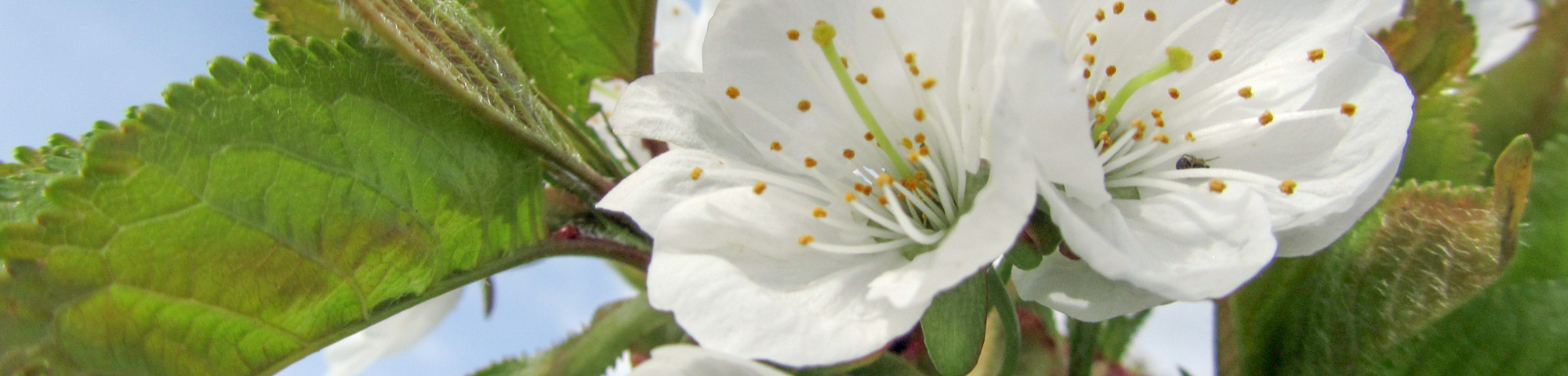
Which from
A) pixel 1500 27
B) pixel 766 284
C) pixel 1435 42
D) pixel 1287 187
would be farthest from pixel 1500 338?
pixel 1500 27

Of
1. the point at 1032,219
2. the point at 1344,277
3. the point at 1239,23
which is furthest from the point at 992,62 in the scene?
the point at 1344,277

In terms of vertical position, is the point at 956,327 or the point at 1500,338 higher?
the point at 956,327

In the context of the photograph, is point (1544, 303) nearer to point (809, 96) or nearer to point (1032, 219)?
point (1032, 219)

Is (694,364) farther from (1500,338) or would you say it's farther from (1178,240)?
(1500,338)

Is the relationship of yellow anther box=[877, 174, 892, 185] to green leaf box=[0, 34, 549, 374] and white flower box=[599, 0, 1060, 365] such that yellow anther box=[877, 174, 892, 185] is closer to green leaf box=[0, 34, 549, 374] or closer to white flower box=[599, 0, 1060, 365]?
white flower box=[599, 0, 1060, 365]

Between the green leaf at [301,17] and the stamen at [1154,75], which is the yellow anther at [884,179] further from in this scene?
the green leaf at [301,17]

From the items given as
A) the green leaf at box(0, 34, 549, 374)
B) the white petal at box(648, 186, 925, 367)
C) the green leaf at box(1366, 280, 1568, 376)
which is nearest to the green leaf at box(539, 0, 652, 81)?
the green leaf at box(0, 34, 549, 374)

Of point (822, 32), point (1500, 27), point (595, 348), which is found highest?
point (822, 32)
